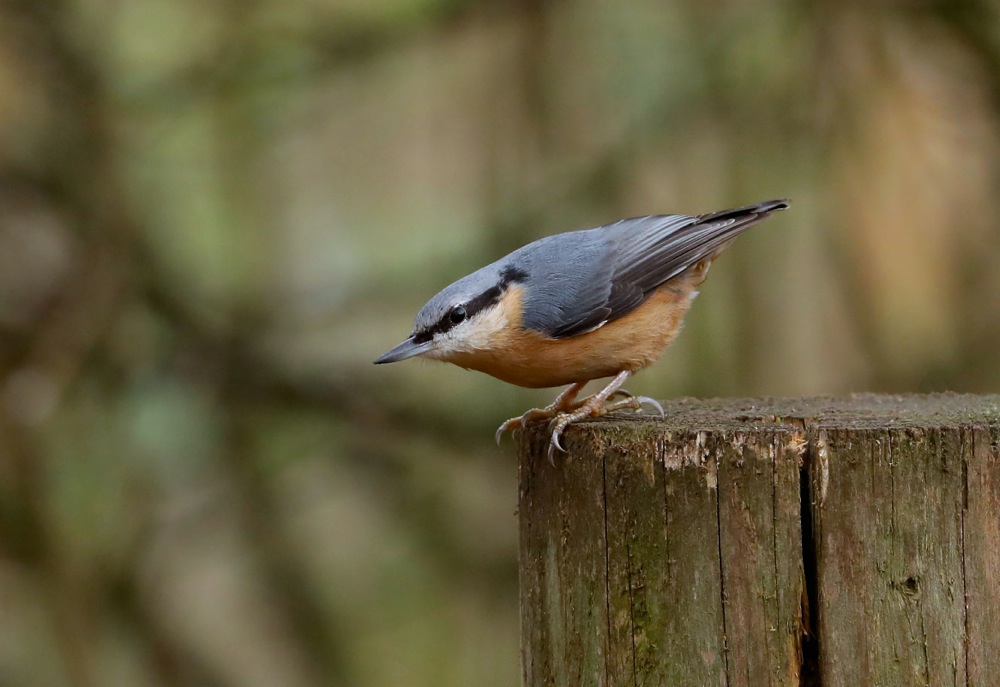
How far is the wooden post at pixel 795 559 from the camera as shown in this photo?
2.02 metres

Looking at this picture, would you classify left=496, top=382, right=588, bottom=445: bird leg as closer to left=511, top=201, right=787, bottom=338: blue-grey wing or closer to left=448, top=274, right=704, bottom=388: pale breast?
left=448, top=274, right=704, bottom=388: pale breast

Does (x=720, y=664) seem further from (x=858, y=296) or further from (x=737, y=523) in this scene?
(x=858, y=296)

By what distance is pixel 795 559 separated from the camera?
80.6 inches

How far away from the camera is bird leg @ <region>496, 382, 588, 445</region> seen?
3123 mm

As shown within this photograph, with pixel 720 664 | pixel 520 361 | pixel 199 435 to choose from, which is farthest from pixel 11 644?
pixel 720 664

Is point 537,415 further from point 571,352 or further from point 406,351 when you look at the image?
point 406,351

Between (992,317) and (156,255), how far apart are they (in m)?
4.27

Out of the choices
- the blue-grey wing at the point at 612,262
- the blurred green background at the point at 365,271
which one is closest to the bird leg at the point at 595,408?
the blue-grey wing at the point at 612,262

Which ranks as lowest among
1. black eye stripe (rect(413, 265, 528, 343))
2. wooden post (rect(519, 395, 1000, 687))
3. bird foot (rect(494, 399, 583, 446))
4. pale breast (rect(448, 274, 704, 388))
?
wooden post (rect(519, 395, 1000, 687))

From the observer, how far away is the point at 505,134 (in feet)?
18.4

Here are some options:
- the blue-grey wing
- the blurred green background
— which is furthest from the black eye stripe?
the blurred green background

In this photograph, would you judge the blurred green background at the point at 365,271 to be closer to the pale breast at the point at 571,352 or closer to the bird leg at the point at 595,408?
the pale breast at the point at 571,352

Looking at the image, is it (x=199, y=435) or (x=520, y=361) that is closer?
(x=520, y=361)

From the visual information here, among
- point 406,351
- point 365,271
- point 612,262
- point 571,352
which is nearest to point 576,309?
point 571,352
